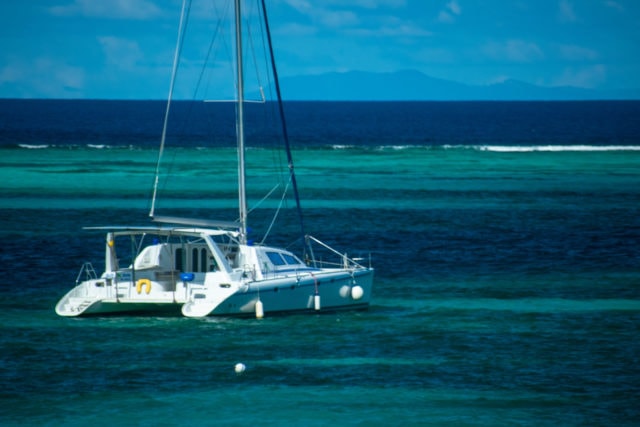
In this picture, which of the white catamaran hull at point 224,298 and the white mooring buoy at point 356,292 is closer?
the white catamaran hull at point 224,298

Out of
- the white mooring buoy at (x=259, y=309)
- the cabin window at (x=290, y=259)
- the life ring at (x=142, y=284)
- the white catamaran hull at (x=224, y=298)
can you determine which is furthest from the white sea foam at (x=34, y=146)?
the white mooring buoy at (x=259, y=309)

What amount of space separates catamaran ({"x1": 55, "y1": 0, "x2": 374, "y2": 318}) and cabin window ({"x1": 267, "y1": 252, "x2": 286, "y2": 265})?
3 cm

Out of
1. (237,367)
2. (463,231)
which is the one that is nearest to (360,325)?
(237,367)

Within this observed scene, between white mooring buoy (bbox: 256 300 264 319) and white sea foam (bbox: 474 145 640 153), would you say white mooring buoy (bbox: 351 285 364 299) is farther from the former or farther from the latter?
white sea foam (bbox: 474 145 640 153)

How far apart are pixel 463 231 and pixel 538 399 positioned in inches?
1250

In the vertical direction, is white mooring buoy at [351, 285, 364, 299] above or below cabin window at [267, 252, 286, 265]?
below

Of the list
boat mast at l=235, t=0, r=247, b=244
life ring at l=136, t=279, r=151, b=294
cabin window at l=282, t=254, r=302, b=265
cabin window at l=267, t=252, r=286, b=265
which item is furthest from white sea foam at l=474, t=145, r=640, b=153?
life ring at l=136, t=279, r=151, b=294

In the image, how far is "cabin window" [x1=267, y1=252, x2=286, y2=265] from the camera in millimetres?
34734

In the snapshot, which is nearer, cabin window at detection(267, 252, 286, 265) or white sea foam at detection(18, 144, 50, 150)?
cabin window at detection(267, 252, 286, 265)

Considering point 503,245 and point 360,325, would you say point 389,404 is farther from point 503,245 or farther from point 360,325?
point 503,245

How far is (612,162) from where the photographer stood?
11219cm

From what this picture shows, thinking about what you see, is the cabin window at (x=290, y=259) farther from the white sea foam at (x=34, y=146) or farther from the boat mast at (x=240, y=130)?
Result: the white sea foam at (x=34, y=146)

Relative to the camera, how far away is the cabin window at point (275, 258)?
34734mm

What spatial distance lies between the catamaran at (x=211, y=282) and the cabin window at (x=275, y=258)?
34 millimetres
